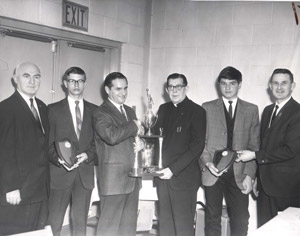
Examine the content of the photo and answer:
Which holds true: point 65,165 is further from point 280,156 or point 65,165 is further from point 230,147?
point 280,156

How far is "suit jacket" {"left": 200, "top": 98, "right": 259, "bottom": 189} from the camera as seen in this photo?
306 cm

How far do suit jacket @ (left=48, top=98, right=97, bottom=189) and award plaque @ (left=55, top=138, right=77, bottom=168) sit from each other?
10 cm

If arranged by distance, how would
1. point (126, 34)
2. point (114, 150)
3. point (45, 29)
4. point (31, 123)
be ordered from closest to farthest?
point (31, 123)
point (114, 150)
point (45, 29)
point (126, 34)

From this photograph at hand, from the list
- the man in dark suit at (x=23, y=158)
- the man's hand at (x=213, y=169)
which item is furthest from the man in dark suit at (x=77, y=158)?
the man's hand at (x=213, y=169)

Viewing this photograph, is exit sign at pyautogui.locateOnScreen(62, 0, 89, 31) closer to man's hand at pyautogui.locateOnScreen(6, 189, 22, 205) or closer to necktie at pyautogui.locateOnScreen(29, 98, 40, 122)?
necktie at pyautogui.locateOnScreen(29, 98, 40, 122)

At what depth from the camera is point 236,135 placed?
121 inches

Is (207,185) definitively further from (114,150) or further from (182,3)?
(182,3)

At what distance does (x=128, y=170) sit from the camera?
2.80 metres

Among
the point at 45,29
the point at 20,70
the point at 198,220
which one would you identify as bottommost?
the point at 198,220

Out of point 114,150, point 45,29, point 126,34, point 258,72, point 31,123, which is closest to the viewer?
point 31,123

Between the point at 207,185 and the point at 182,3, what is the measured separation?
7.95 feet

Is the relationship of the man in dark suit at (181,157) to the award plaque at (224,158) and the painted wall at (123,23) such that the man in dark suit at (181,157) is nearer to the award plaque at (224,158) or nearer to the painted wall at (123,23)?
the award plaque at (224,158)

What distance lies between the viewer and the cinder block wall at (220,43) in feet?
12.8

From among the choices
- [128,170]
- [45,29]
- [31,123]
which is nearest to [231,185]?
[128,170]
